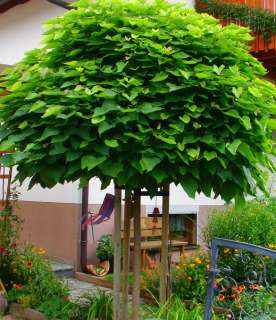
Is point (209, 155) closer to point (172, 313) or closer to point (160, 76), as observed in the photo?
point (160, 76)

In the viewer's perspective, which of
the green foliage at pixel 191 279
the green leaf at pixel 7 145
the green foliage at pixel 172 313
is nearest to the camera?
the green leaf at pixel 7 145

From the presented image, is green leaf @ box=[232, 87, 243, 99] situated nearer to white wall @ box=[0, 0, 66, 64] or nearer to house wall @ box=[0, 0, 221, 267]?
house wall @ box=[0, 0, 221, 267]

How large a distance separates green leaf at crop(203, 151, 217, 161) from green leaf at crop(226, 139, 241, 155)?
0.33 feet

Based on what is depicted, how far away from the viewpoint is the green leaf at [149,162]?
3316 millimetres

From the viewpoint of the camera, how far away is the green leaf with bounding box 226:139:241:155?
3.43 metres

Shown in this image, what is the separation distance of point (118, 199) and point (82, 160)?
963mm

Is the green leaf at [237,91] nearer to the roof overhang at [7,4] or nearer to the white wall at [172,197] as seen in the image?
the white wall at [172,197]

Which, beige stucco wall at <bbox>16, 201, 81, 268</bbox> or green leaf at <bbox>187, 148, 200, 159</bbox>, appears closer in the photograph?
green leaf at <bbox>187, 148, 200, 159</bbox>

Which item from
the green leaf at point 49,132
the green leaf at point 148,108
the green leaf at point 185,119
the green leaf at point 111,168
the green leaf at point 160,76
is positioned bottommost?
the green leaf at point 111,168

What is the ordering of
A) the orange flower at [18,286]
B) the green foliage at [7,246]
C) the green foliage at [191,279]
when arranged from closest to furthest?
the green foliage at [191,279] < the orange flower at [18,286] < the green foliage at [7,246]

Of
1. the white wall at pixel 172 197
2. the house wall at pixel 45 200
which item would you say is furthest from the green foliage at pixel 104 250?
the white wall at pixel 172 197

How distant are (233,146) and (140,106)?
648 mm

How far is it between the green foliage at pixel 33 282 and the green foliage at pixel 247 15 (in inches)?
205

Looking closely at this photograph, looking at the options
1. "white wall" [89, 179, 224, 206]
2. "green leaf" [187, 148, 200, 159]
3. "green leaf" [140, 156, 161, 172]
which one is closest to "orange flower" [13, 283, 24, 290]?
"white wall" [89, 179, 224, 206]
